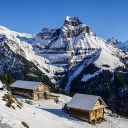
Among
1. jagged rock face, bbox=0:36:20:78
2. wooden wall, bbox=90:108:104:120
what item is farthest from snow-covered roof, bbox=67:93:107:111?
jagged rock face, bbox=0:36:20:78

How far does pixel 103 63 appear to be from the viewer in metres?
184

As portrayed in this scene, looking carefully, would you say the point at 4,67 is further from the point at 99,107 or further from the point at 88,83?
the point at 99,107

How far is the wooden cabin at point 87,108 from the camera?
95.2 ft

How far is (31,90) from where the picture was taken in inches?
1937

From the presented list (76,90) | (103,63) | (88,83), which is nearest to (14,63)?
(76,90)

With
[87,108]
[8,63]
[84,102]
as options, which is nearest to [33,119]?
[87,108]

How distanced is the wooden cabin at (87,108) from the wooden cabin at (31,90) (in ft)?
70.2

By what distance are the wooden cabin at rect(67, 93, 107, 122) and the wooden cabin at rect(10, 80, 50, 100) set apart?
842 inches

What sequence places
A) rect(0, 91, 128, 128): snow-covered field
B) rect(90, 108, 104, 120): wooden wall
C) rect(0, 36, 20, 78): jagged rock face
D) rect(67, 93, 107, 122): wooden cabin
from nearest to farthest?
rect(0, 91, 128, 128): snow-covered field < rect(67, 93, 107, 122): wooden cabin < rect(90, 108, 104, 120): wooden wall < rect(0, 36, 20, 78): jagged rock face

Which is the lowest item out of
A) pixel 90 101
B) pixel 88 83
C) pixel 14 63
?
pixel 88 83

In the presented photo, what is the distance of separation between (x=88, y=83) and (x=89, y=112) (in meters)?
128

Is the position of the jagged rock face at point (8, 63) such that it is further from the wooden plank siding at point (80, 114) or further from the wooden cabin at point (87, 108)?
the wooden cabin at point (87, 108)

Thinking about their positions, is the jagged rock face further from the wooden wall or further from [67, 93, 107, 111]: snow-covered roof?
the wooden wall

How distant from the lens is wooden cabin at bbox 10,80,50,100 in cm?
4924
